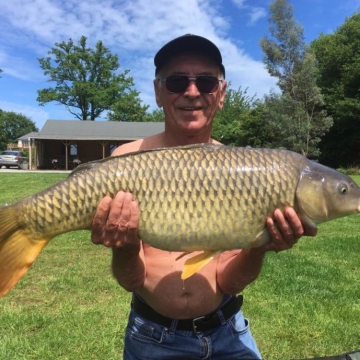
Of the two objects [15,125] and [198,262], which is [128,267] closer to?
[198,262]

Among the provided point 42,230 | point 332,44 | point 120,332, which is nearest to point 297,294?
point 120,332

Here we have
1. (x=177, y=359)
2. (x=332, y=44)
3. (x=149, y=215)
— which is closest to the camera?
(x=149, y=215)

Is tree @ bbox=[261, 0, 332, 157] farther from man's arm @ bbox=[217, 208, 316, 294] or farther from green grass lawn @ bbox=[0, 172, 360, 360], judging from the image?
man's arm @ bbox=[217, 208, 316, 294]

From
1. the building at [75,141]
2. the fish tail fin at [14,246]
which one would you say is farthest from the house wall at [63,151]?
the fish tail fin at [14,246]

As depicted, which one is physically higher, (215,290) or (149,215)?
(149,215)

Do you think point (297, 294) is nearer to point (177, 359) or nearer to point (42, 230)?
point (177, 359)

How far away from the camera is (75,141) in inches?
1437

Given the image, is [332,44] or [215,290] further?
[332,44]

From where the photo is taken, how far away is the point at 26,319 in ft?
13.8

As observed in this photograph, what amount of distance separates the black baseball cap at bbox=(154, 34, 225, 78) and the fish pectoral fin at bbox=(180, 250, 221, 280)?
3.43 feet

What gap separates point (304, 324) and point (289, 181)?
275 centimetres

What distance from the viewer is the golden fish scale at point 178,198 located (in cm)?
188

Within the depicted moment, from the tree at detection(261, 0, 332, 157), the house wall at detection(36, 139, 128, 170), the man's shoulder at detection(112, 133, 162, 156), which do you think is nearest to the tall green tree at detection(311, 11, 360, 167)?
the tree at detection(261, 0, 332, 157)

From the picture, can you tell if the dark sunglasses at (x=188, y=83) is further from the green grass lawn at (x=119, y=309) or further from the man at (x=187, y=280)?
the green grass lawn at (x=119, y=309)
